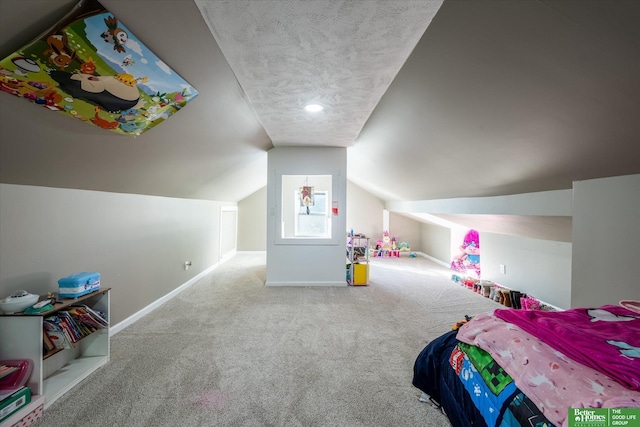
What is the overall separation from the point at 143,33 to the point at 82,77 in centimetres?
35

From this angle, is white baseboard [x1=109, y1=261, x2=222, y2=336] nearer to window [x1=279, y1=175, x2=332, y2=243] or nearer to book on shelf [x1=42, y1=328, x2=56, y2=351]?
book on shelf [x1=42, y1=328, x2=56, y2=351]

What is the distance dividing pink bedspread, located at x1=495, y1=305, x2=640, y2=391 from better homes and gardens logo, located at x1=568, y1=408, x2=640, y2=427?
0.13 metres

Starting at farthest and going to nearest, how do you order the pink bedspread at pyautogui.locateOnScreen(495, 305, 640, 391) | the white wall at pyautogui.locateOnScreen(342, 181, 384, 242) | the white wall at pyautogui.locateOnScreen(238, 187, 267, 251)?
the white wall at pyautogui.locateOnScreen(342, 181, 384, 242)
the white wall at pyautogui.locateOnScreen(238, 187, 267, 251)
the pink bedspread at pyautogui.locateOnScreen(495, 305, 640, 391)

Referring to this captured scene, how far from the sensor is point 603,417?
74cm

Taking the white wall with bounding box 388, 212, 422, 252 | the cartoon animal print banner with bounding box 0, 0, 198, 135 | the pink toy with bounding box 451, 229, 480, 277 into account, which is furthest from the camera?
the white wall with bounding box 388, 212, 422, 252

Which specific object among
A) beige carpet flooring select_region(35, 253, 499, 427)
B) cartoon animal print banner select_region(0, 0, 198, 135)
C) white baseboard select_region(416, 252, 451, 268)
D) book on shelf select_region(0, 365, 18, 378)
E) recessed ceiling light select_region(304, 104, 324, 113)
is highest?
recessed ceiling light select_region(304, 104, 324, 113)

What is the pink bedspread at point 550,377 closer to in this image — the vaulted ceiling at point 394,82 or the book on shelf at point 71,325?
the vaulted ceiling at point 394,82

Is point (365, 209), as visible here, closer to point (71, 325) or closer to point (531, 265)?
point (531, 265)

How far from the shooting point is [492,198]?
108 inches

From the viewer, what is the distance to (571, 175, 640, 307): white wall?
1.56 m

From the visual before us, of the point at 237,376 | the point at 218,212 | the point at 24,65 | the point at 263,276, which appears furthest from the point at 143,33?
the point at 218,212

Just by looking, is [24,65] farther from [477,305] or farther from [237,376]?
[477,305]

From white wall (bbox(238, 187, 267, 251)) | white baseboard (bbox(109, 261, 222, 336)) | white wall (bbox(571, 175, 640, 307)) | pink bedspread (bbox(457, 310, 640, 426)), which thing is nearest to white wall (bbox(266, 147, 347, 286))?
white baseboard (bbox(109, 261, 222, 336))

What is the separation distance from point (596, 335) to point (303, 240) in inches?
125
